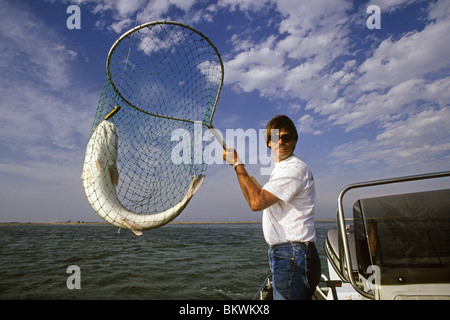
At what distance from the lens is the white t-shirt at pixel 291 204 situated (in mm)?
2287

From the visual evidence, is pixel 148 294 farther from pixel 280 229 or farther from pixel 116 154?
pixel 280 229

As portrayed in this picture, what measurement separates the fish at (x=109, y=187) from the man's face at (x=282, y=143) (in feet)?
3.36

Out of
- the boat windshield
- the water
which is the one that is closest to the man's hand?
the boat windshield

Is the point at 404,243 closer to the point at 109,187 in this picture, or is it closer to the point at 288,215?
the point at 288,215

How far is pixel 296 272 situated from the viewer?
2207 mm

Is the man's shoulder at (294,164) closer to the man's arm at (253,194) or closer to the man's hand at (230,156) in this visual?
the man's arm at (253,194)

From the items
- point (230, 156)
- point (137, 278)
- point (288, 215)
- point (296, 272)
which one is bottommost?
point (137, 278)

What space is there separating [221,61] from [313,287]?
2.72 metres

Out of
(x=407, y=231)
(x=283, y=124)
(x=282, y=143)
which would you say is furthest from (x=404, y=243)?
(x=283, y=124)

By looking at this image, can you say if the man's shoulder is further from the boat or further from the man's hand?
the boat

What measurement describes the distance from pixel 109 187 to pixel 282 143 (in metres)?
2.55

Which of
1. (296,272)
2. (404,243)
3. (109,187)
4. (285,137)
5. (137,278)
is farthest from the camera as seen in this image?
(137,278)

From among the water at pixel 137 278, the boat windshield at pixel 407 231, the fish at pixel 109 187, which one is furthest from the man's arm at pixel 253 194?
the water at pixel 137 278

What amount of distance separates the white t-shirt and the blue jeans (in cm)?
9
